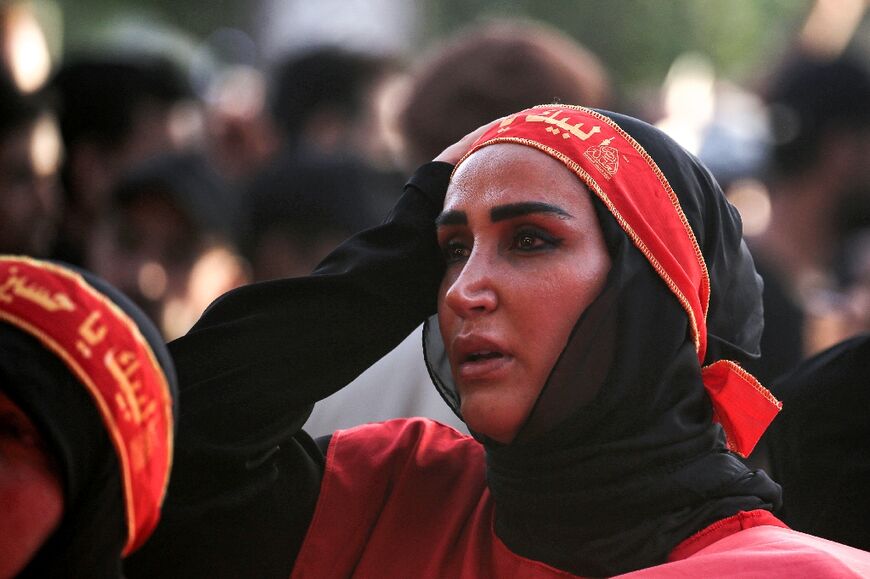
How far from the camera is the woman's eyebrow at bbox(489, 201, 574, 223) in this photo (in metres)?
3.31

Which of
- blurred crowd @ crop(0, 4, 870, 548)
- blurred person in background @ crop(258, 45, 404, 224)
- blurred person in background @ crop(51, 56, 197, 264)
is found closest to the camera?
blurred crowd @ crop(0, 4, 870, 548)

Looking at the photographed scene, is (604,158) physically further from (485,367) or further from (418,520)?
(418,520)

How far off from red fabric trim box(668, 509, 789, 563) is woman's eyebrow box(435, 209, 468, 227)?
841 millimetres

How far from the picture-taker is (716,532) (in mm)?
3186

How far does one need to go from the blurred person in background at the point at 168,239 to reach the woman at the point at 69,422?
3.63m

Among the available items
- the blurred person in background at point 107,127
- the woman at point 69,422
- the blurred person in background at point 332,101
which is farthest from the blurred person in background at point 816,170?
the woman at point 69,422

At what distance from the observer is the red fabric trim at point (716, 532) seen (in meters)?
3.16

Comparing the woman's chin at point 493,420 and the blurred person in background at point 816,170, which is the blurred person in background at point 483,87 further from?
the woman's chin at point 493,420

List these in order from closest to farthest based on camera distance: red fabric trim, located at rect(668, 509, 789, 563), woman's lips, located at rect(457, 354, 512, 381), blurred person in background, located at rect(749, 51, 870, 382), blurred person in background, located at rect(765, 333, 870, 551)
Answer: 1. red fabric trim, located at rect(668, 509, 789, 563)
2. woman's lips, located at rect(457, 354, 512, 381)
3. blurred person in background, located at rect(765, 333, 870, 551)
4. blurred person in background, located at rect(749, 51, 870, 382)

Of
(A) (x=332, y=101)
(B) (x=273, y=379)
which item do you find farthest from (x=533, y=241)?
(A) (x=332, y=101)

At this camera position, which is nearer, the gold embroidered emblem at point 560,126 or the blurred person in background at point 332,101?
the gold embroidered emblem at point 560,126

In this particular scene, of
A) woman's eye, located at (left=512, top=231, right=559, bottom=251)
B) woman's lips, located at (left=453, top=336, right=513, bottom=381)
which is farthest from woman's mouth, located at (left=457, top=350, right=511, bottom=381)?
woman's eye, located at (left=512, top=231, right=559, bottom=251)

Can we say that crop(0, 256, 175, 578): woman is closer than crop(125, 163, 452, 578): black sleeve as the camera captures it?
Yes

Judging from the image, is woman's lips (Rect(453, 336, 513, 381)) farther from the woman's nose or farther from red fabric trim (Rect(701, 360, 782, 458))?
red fabric trim (Rect(701, 360, 782, 458))
